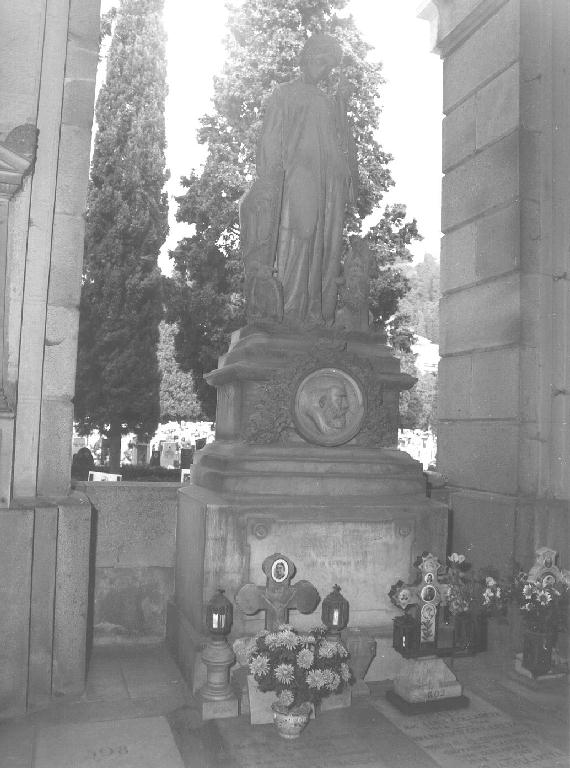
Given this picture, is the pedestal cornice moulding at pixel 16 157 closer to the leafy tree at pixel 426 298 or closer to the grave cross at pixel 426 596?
the grave cross at pixel 426 596

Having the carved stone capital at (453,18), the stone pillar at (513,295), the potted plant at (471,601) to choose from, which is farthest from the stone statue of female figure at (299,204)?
the potted plant at (471,601)

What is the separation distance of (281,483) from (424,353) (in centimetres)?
5554

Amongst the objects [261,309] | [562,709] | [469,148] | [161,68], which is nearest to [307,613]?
[562,709]

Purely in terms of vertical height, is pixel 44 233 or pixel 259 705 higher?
pixel 44 233

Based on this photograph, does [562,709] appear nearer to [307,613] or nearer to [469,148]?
[307,613]

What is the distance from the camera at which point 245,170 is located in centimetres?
1952

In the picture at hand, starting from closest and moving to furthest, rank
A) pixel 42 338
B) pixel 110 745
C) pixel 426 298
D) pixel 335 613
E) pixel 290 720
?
pixel 110 745, pixel 290 720, pixel 335 613, pixel 42 338, pixel 426 298

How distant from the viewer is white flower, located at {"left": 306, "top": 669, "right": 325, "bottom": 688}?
502cm

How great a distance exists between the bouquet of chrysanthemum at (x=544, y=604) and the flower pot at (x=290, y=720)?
2.41 meters

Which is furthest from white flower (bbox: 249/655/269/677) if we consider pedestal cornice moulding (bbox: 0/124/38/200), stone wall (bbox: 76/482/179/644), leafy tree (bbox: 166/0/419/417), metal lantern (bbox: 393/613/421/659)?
leafy tree (bbox: 166/0/419/417)

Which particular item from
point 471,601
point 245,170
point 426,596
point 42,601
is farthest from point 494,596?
point 245,170

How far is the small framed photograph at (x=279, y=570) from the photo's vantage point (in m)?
5.70

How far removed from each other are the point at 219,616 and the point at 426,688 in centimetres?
177

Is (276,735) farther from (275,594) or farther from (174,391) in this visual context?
(174,391)
